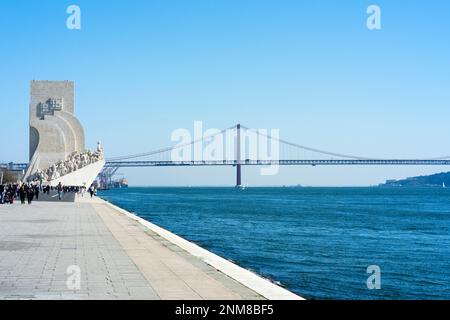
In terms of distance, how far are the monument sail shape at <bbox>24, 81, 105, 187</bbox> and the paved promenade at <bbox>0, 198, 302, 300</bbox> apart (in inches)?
1592

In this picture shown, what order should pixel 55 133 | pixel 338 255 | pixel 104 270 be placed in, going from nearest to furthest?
pixel 104 270 → pixel 338 255 → pixel 55 133

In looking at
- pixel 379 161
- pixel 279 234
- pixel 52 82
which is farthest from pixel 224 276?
pixel 379 161

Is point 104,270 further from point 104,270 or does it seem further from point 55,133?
point 55,133

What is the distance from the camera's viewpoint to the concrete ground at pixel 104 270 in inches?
205

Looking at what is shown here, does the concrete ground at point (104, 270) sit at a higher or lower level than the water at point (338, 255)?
higher

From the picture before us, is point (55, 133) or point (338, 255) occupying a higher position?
point (55, 133)

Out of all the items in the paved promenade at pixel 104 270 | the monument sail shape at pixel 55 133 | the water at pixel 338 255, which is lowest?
the water at pixel 338 255

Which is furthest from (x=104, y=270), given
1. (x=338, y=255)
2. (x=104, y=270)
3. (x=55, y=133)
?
(x=55, y=133)

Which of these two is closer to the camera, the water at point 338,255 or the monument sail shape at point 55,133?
the water at point 338,255

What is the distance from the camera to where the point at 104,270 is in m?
6.46

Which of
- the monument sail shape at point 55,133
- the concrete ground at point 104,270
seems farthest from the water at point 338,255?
the monument sail shape at point 55,133

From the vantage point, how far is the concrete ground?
5.20 m

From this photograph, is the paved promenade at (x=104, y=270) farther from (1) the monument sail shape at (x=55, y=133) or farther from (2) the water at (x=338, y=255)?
(1) the monument sail shape at (x=55, y=133)

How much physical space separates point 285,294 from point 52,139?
54622mm
